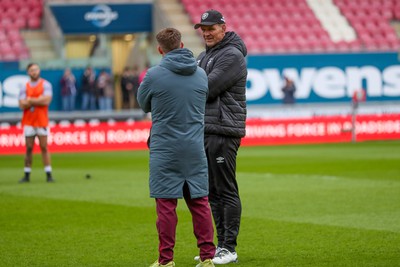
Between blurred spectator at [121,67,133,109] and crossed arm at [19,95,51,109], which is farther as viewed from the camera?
blurred spectator at [121,67,133,109]

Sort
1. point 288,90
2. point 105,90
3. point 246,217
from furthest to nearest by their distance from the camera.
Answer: point 288,90 < point 105,90 < point 246,217

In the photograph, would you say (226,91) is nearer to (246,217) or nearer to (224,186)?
(224,186)

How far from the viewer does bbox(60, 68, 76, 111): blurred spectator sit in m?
31.7

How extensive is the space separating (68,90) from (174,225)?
2377cm

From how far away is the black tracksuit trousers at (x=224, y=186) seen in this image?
29.9 feet

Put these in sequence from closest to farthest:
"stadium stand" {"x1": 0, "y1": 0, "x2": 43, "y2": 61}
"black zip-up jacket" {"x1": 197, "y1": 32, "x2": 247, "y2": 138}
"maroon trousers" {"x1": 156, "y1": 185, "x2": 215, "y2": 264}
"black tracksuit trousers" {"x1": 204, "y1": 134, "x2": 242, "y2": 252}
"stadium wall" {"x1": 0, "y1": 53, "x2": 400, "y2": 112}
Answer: "maroon trousers" {"x1": 156, "y1": 185, "x2": 215, "y2": 264}, "black zip-up jacket" {"x1": 197, "y1": 32, "x2": 247, "y2": 138}, "black tracksuit trousers" {"x1": 204, "y1": 134, "x2": 242, "y2": 252}, "stadium stand" {"x1": 0, "y1": 0, "x2": 43, "y2": 61}, "stadium wall" {"x1": 0, "y1": 53, "x2": 400, "y2": 112}

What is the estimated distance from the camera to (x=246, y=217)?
12.5 meters

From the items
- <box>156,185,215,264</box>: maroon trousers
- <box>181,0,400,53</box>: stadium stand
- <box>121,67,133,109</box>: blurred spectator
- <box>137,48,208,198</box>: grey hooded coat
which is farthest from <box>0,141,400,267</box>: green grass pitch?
<box>181,0,400,53</box>: stadium stand

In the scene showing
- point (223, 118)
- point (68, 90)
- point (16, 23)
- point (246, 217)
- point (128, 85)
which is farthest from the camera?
point (16, 23)

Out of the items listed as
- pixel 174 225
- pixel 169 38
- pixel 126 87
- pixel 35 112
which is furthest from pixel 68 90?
pixel 169 38

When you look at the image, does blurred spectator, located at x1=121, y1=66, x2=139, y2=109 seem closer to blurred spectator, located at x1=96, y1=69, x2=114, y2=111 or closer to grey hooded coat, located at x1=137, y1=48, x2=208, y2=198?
blurred spectator, located at x1=96, y1=69, x2=114, y2=111

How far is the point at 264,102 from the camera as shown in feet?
114

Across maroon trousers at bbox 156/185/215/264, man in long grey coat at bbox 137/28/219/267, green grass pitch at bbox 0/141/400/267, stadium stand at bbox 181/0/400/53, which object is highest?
stadium stand at bbox 181/0/400/53

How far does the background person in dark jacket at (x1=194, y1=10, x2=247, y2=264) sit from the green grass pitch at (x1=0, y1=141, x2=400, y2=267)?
1.32ft
